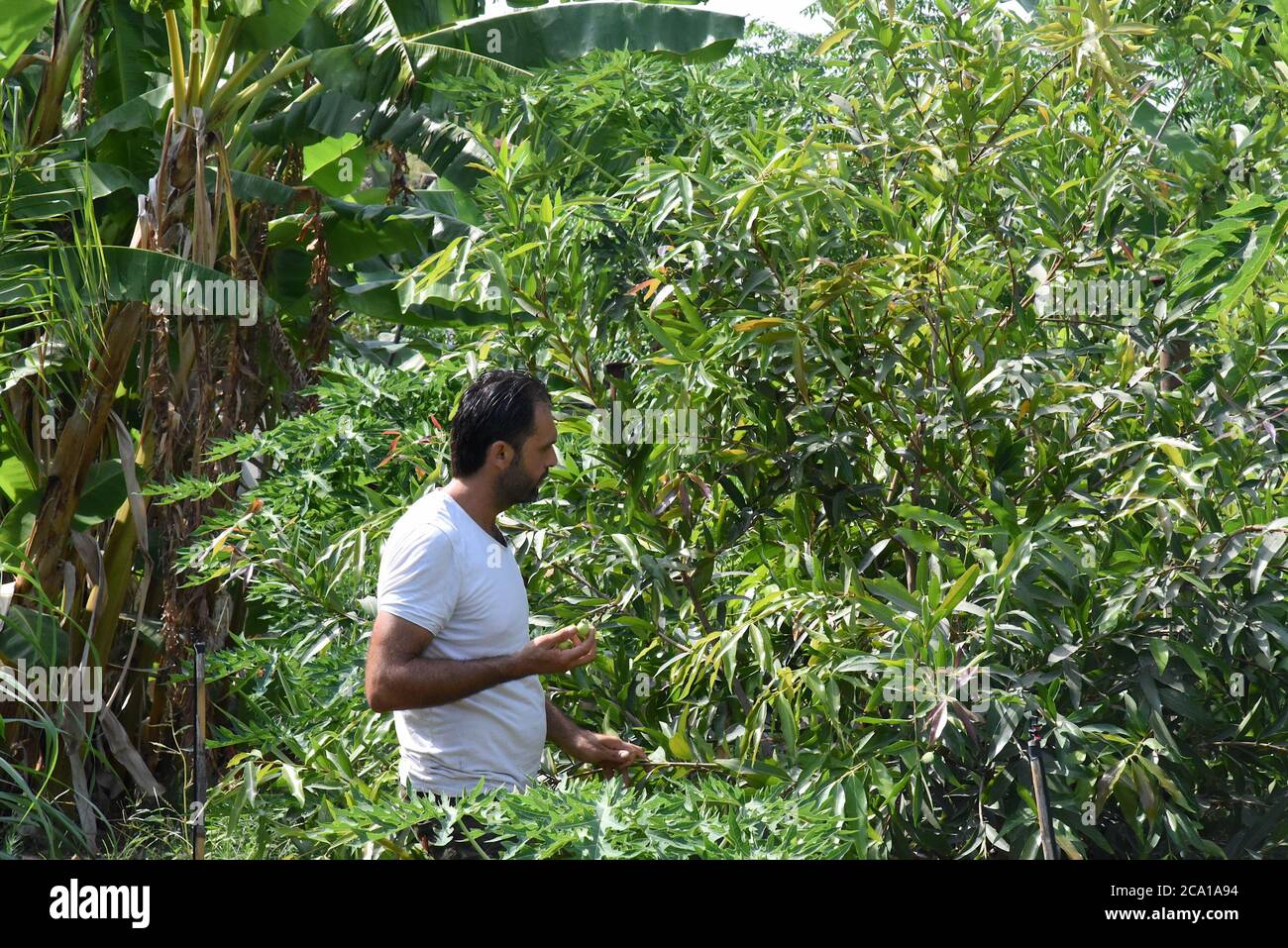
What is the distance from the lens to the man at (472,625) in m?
2.47

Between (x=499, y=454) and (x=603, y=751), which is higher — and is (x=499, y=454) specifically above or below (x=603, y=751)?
above

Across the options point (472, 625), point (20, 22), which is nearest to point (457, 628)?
point (472, 625)

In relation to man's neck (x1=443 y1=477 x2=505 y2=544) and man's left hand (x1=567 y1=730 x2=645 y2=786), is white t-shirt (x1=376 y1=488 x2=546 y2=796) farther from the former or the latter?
man's left hand (x1=567 y1=730 x2=645 y2=786)

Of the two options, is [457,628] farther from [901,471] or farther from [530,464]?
[901,471]

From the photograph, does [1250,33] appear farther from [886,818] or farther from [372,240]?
[372,240]

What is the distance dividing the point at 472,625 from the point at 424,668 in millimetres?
161

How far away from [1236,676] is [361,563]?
2150mm

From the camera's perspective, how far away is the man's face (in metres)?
2.68

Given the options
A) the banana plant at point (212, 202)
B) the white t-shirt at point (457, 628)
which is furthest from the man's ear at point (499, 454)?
the banana plant at point (212, 202)

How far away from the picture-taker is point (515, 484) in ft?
8.80

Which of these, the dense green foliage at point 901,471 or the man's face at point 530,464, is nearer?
the man's face at point 530,464

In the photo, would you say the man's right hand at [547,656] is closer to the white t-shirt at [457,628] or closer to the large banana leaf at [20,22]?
the white t-shirt at [457,628]
